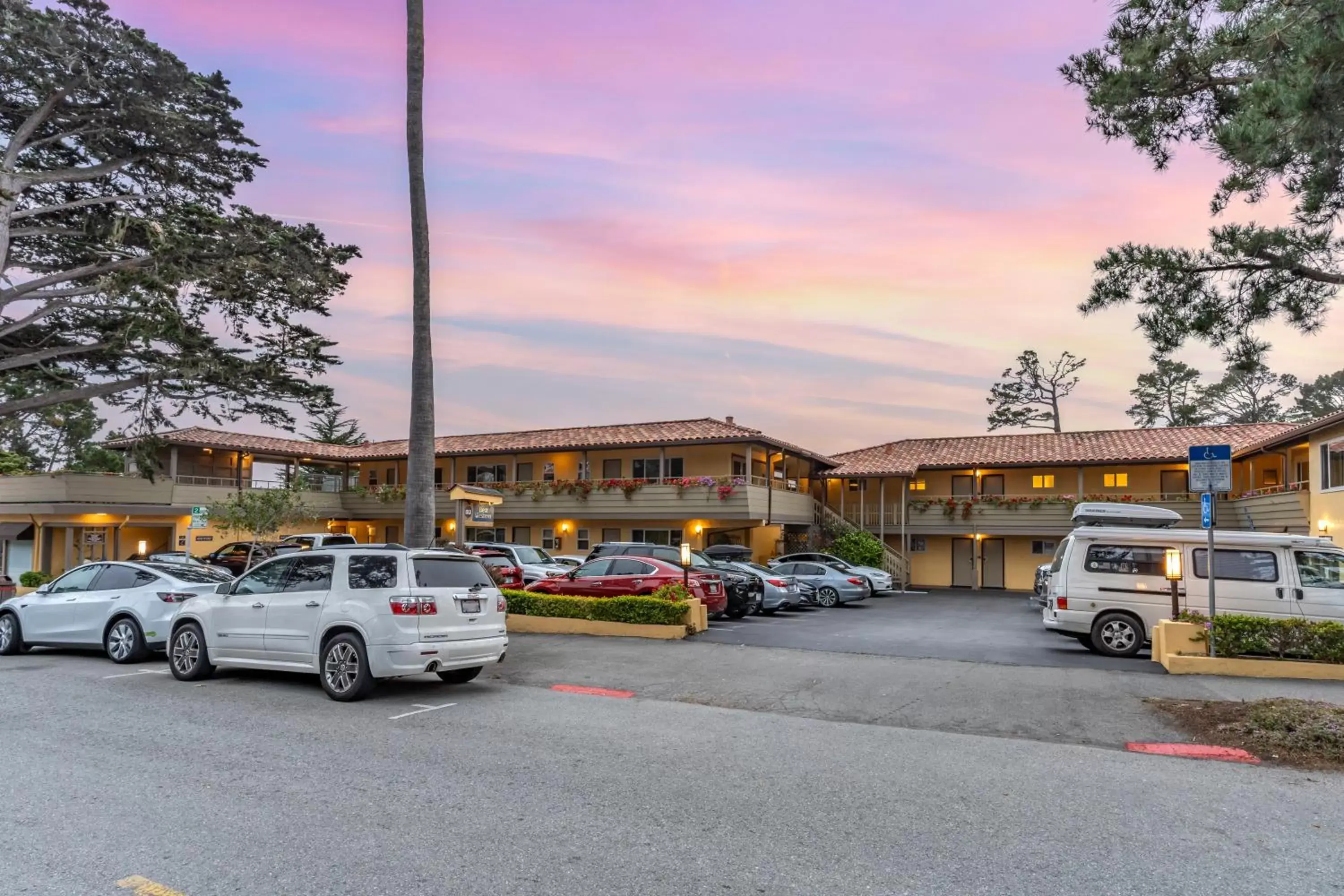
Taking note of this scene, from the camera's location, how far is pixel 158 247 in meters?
18.9

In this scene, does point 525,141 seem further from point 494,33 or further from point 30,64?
point 30,64

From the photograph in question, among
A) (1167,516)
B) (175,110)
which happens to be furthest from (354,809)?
(175,110)

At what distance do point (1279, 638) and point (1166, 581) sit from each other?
7.35ft

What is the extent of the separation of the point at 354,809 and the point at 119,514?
3047cm

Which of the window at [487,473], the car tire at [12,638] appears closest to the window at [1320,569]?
the car tire at [12,638]

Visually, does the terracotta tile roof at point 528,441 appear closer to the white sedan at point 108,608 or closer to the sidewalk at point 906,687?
the white sedan at point 108,608

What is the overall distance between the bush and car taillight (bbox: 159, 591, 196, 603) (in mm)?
23629

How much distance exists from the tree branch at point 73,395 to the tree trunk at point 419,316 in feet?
34.5

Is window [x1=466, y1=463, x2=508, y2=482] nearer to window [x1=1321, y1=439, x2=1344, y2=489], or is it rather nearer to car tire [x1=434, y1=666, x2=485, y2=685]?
car tire [x1=434, y1=666, x2=485, y2=685]

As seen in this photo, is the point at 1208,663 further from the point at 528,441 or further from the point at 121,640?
→ the point at 528,441

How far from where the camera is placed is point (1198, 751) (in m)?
7.32

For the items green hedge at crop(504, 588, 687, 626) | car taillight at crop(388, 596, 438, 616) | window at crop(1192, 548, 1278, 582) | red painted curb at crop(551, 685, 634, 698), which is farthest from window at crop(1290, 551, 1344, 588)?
car taillight at crop(388, 596, 438, 616)

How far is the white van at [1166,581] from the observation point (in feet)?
40.1

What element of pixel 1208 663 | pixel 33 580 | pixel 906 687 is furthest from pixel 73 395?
pixel 1208 663
